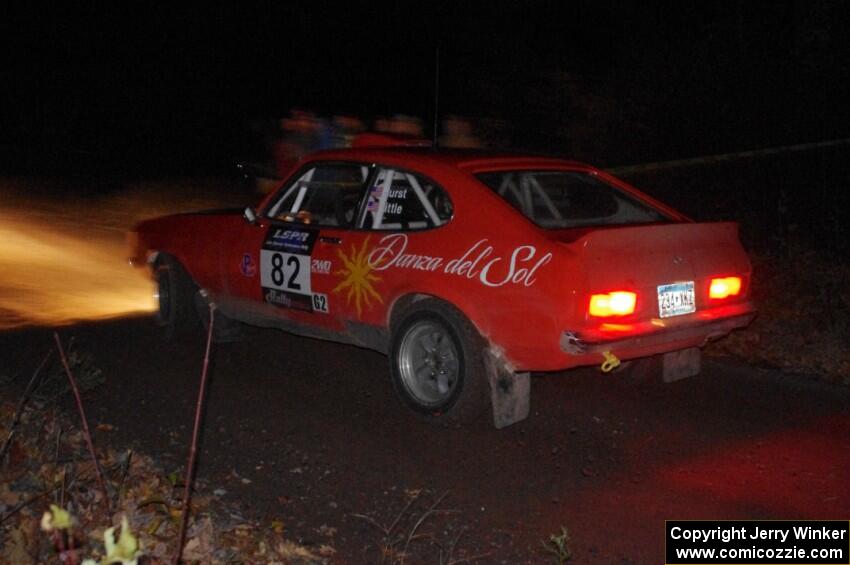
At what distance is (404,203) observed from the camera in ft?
21.8

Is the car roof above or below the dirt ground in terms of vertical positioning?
above

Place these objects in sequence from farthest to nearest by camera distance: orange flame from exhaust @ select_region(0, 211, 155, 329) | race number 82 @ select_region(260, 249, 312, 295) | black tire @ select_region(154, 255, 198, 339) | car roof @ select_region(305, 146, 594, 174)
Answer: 1. orange flame from exhaust @ select_region(0, 211, 155, 329)
2. black tire @ select_region(154, 255, 198, 339)
3. race number 82 @ select_region(260, 249, 312, 295)
4. car roof @ select_region(305, 146, 594, 174)

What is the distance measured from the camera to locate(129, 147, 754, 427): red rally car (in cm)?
572

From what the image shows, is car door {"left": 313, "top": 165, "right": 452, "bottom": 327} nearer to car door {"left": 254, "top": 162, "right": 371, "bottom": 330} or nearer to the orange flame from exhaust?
car door {"left": 254, "top": 162, "right": 371, "bottom": 330}

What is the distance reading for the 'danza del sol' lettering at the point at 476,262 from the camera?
18.8ft

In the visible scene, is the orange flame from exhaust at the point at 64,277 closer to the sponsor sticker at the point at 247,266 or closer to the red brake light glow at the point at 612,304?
the sponsor sticker at the point at 247,266

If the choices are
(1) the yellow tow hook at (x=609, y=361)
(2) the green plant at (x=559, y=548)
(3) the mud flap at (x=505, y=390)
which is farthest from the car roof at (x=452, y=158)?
(2) the green plant at (x=559, y=548)

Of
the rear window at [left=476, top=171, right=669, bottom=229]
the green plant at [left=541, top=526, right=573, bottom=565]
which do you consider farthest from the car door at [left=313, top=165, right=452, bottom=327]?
the green plant at [left=541, top=526, right=573, bottom=565]

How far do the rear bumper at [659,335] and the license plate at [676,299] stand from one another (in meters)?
0.05

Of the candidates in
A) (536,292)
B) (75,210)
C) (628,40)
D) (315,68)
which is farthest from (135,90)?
(536,292)

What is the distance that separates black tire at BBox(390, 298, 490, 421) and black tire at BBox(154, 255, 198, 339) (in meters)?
2.33

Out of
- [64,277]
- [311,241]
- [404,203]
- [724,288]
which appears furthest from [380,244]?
[64,277]

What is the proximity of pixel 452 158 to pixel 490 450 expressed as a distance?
1798 millimetres

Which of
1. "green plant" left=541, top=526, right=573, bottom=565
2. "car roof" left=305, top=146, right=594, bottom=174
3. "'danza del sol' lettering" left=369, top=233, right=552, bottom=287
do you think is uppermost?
"car roof" left=305, top=146, right=594, bottom=174
